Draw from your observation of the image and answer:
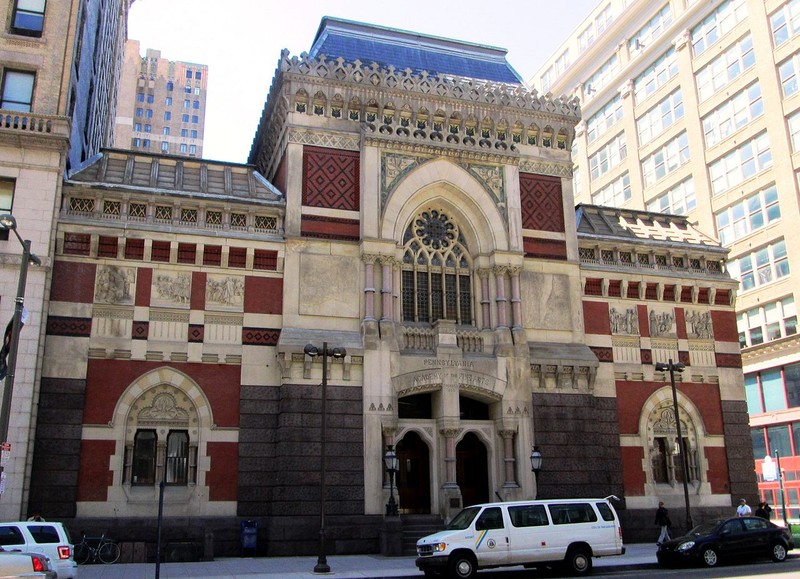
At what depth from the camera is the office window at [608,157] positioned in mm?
68000

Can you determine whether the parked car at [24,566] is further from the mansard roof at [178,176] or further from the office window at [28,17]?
the office window at [28,17]

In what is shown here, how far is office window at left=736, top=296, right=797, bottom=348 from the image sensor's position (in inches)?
1945

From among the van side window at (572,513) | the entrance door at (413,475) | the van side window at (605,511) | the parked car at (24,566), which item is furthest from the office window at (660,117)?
the parked car at (24,566)

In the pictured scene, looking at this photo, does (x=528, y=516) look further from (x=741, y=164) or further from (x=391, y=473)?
(x=741, y=164)

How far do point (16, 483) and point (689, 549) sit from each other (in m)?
21.2

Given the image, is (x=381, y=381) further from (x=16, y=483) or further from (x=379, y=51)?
(x=379, y=51)

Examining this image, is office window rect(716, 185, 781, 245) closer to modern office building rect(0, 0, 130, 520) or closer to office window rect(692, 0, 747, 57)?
office window rect(692, 0, 747, 57)

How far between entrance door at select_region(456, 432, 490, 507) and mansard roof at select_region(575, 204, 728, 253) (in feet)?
36.2

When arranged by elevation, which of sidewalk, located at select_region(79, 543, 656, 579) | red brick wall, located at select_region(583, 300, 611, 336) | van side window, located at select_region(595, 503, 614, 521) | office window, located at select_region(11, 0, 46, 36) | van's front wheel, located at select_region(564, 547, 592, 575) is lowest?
sidewalk, located at select_region(79, 543, 656, 579)

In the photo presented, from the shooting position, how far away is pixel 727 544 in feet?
76.9

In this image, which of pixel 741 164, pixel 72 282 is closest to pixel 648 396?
pixel 72 282

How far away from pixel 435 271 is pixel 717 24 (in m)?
38.9

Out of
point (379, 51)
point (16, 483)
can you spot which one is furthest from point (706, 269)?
point (16, 483)

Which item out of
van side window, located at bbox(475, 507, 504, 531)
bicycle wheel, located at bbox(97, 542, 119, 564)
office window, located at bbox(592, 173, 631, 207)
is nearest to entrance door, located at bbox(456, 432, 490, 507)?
van side window, located at bbox(475, 507, 504, 531)
